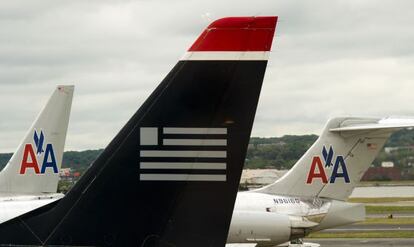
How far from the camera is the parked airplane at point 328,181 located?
26.8m

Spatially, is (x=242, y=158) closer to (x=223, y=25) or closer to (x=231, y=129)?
(x=231, y=129)

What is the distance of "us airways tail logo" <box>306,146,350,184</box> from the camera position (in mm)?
28469

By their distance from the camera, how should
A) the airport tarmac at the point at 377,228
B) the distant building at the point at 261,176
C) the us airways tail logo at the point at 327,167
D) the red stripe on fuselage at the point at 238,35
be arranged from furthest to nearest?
the distant building at the point at 261,176 → the airport tarmac at the point at 377,228 → the us airways tail logo at the point at 327,167 → the red stripe on fuselage at the point at 238,35

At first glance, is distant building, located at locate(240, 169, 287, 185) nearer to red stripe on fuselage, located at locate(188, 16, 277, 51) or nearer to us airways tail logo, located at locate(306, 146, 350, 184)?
us airways tail logo, located at locate(306, 146, 350, 184)

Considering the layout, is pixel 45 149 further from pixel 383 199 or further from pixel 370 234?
pixel 383 199

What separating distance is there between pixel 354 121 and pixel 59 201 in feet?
63.1

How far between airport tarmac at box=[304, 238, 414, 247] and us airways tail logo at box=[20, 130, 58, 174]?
1193cm

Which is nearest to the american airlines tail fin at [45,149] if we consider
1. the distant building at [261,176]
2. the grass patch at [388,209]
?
the grass patch at [388,209]

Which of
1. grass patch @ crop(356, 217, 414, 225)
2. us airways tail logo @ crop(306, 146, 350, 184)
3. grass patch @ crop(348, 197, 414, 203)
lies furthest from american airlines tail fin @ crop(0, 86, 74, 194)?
grass patch @ crop(348, 197, 414, 203)

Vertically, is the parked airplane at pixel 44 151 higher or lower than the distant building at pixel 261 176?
lower

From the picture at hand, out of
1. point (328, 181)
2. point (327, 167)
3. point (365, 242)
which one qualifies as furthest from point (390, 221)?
point (328, 181)

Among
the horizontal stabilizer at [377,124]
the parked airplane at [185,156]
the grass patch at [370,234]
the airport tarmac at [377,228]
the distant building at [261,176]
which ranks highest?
the distant building at [261,176]

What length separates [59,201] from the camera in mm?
10000

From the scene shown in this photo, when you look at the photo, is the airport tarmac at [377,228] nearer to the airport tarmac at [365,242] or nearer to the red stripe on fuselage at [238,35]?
the airport tarmac at [365,242]
